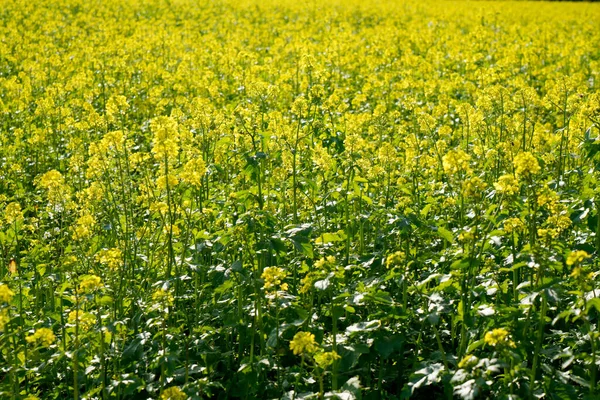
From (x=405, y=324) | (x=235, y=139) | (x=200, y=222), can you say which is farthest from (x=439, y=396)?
(x=235, y=139)

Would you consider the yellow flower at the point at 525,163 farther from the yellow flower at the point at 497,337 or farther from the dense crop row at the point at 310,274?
the yellow flower at the point at 497,337

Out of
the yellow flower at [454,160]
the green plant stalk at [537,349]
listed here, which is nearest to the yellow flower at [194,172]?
the yellow flower at [454,160]

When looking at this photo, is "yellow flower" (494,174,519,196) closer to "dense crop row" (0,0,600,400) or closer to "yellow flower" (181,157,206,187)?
"dense crop row" (0,0,600,400)

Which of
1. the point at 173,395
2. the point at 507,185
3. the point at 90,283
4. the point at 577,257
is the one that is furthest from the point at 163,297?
the point at 577,257

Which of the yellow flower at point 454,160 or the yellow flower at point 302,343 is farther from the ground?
the yellow flower at point 454,160

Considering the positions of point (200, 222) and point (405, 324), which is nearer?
point (405, 324)

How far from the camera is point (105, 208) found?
17.5ft

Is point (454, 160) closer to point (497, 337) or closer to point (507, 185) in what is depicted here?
point (507, 185)

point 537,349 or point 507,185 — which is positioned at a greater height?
point 507,185

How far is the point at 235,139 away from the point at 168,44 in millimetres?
7803

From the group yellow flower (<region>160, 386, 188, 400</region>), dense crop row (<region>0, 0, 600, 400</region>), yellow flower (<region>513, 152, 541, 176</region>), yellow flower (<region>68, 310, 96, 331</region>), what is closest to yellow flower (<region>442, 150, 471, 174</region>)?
dense crop row (<region>0, 0, 600, 400</region>)

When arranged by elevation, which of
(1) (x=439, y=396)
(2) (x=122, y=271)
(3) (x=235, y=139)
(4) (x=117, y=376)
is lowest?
(1) (x=439, y=396)

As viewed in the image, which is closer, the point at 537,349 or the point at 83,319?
the point at 537,349

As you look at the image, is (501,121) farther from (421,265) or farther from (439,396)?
(439,396)
